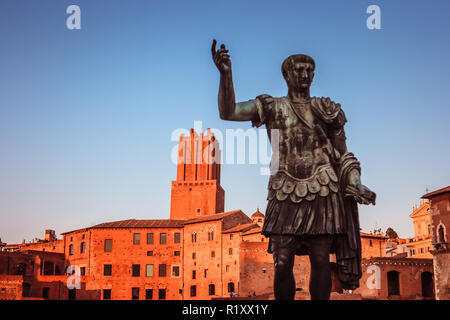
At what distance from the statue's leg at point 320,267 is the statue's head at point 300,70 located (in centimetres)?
158

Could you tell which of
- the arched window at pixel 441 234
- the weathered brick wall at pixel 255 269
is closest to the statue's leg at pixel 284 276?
the arched window at pixel 441 234

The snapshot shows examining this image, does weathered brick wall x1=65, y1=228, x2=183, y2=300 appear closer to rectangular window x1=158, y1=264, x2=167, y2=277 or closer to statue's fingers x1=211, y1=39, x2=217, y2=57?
rectangular window x1=158, y1=264, x2=167, y2=277

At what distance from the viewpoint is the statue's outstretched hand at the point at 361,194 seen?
5320 millimetres

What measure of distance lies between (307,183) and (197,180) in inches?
3718

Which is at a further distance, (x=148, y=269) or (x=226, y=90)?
(x=148, y=269)

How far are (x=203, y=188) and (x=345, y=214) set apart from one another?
9315 cm

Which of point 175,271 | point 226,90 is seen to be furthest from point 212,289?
point 226,90

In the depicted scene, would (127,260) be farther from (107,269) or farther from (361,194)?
(361,194)

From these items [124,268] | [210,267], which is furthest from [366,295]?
[124,268]

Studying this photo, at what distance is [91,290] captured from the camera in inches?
2704

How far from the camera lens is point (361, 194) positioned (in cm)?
535

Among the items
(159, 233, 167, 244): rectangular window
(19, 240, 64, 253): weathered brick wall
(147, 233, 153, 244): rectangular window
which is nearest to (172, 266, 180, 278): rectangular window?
(159, 233, 167, 244): rectangular window
